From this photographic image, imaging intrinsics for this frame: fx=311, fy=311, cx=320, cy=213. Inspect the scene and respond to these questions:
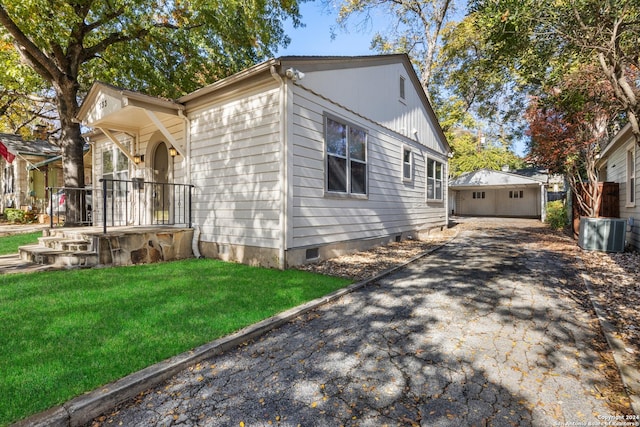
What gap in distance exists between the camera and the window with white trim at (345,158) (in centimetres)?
704

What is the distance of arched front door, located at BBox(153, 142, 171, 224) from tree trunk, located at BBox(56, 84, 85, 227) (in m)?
2.93

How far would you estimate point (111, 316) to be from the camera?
136 inches

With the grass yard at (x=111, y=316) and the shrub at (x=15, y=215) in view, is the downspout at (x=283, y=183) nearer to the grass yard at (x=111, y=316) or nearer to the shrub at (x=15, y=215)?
the grass yard at (x=111, y=316)

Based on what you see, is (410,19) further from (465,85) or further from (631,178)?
(631,178)

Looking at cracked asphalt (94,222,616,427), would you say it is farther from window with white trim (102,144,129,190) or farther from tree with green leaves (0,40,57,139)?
tree with green leaves (0,40,57,139)

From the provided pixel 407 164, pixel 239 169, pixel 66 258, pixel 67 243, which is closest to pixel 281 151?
pixel 239 169

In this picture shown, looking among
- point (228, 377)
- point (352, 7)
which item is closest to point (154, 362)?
point (228, 377)

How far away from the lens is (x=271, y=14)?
42.1ft

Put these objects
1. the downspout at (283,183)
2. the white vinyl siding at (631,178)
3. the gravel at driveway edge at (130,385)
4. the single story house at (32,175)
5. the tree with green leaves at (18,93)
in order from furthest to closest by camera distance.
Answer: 1. the single story house at (32,175)
2. the tree with green leaves at (18,93)
3. the white vinyl siding at (631,178)
4. the downspout at (283,183)
5. the gravel at driveway edge at (130,385)

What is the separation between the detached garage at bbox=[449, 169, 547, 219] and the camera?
2391cm

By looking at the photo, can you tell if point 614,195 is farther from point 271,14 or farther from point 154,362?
point 271,14

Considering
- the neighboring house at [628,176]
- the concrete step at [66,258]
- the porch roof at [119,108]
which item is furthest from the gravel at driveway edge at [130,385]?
the neighboring house at [628,176]

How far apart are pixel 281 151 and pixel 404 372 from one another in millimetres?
4377

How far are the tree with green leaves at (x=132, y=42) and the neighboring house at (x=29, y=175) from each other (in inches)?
244
